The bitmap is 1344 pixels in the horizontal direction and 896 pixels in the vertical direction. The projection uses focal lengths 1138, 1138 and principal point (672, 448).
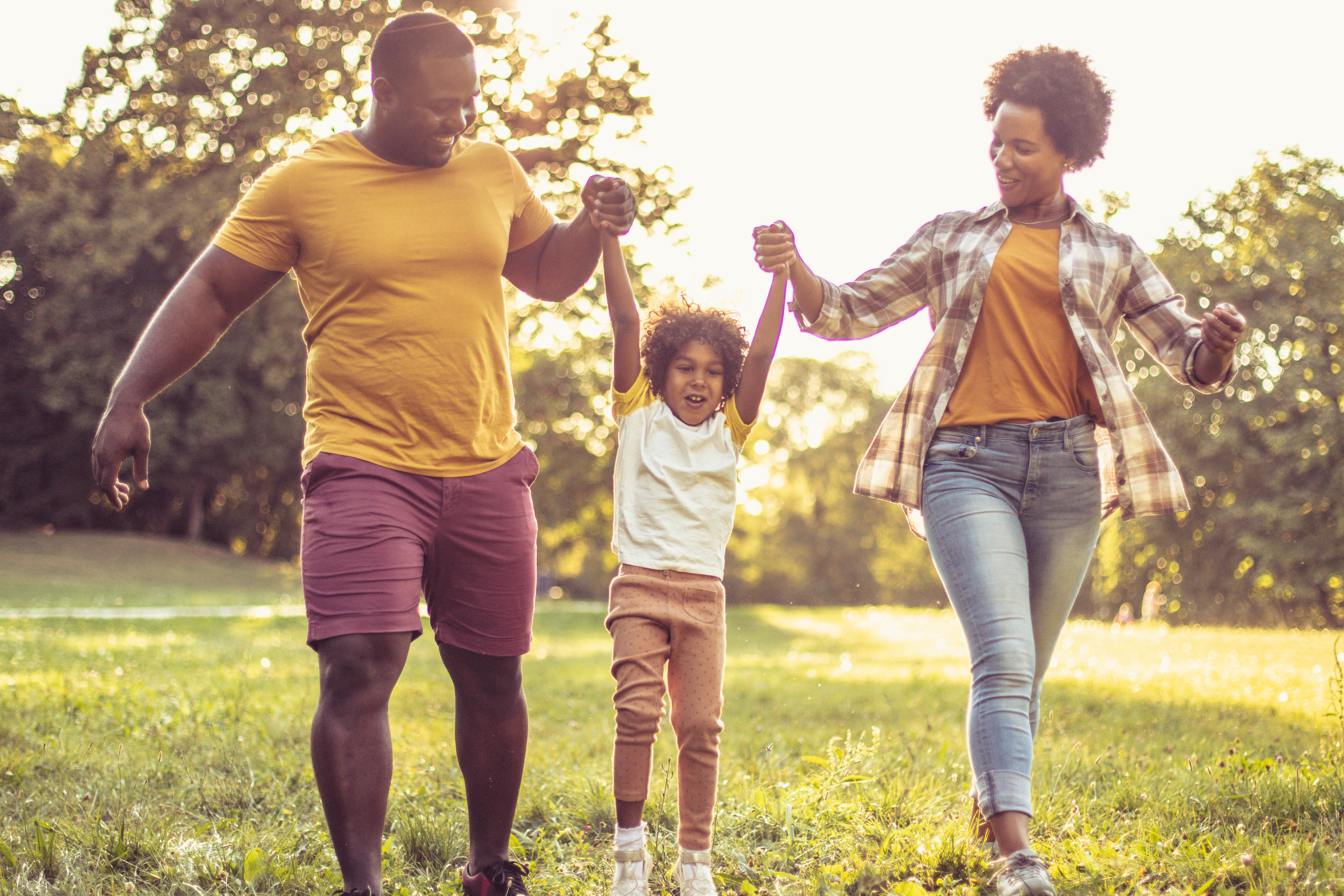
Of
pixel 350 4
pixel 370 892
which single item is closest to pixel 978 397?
pixel 370 892

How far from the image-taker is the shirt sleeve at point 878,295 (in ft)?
11.8

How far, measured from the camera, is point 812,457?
44781 millimetres

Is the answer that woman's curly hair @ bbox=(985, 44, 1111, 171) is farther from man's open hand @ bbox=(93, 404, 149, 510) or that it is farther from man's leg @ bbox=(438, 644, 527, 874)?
man's open hand @ bbox=(93, 404, 149, 510)

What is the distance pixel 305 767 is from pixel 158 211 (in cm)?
2084

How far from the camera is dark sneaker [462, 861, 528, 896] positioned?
10.4 ft

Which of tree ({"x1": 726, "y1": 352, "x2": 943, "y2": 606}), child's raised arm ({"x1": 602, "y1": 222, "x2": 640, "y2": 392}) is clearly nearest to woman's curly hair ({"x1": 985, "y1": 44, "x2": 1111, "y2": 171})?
child's raised arm ({"x1": 602, "y1": 222, "x2": 640, "y2": 392})

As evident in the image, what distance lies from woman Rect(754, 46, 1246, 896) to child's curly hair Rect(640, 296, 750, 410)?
0.22 m

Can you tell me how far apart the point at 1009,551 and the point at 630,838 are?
134cm

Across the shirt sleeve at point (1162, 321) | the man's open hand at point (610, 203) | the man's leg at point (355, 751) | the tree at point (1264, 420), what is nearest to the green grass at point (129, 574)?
the man's leg at point (355, 751)

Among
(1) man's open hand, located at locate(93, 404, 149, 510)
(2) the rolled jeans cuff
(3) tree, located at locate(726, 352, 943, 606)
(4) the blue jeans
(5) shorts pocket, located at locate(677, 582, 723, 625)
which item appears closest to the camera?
(1) man's open hand, located at locate(93, 404, 149, 510)

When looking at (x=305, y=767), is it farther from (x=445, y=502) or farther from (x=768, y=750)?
(x=445, y=502)

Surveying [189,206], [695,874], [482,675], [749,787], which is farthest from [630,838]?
[189,206]

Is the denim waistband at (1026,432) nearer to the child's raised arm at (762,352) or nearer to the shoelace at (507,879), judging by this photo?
the child's raised arm at (762,352)

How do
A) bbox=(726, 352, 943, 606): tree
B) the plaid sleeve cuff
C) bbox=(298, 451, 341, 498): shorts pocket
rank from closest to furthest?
bbox=(298, 451, 341, 498): shorts pocket < the plaid sleeve cuff < bbox=(726, 352, 943, 606): tree
